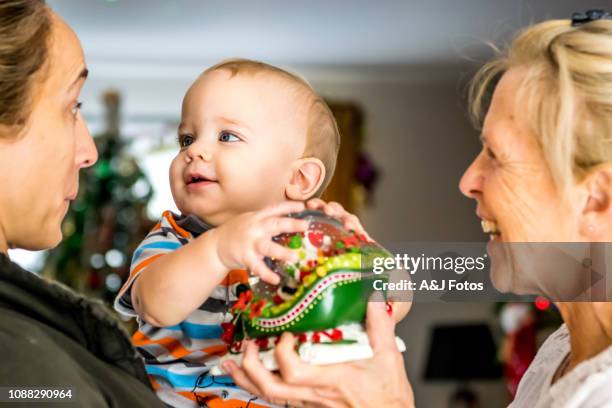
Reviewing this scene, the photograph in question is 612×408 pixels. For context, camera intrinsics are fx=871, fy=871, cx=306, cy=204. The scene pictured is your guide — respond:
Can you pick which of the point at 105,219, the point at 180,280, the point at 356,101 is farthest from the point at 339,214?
the point at 356,101

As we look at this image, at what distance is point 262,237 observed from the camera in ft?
3.28

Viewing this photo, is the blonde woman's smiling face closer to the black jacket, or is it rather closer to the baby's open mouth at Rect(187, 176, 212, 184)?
the baby's open mouth at Rect(187, 176, 212, 184)

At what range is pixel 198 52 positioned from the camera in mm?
7066

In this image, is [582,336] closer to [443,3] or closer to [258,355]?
[258,355]

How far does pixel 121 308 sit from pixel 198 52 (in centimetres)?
599

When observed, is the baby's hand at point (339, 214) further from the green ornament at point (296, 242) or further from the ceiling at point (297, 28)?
the ceiling at point (297, 28)

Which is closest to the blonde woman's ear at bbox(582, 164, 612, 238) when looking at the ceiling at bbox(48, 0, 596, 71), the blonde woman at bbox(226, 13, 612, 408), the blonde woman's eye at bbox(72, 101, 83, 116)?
the blonde woman at bbox(226, 13, 612, 408)

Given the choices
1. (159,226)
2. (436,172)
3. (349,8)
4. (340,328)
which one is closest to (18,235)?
(159,226)

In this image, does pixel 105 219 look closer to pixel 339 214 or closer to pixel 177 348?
pixel 177 348

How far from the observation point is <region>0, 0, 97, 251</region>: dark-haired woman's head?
989 mm

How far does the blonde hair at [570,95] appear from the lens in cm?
111

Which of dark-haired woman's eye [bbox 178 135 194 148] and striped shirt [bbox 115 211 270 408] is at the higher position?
dark-haired woman's eye [bbox 178 135 194 148]

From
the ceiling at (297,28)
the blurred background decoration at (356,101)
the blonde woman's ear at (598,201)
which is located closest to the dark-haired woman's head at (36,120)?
the blonde woman's ear at (598,201)

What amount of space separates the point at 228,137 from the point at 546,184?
18.1 inches
